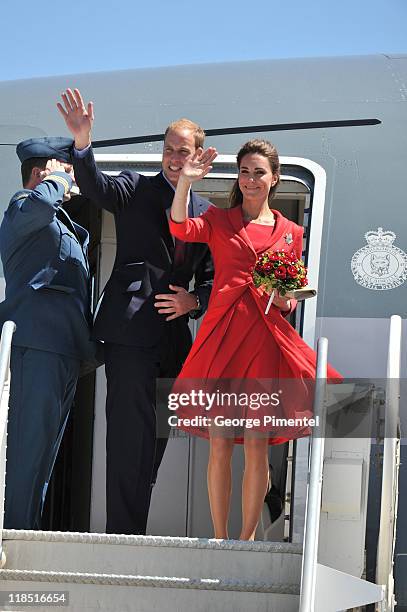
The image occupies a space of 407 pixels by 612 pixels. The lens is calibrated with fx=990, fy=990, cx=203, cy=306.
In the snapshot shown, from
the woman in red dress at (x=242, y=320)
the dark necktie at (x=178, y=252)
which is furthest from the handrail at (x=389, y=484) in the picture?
the dark necktie at (x=178, y=252)

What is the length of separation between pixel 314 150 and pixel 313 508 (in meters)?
2.00

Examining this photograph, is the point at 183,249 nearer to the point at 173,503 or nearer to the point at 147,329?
the point at 147,329

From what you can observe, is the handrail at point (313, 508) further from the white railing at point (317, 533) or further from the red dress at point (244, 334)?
the red dress at point (244, 334)

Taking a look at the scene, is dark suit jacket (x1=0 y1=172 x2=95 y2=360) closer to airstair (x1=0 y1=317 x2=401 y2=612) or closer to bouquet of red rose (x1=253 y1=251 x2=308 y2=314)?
airstair (x1=0 y1=317 x2=401 y2=612)

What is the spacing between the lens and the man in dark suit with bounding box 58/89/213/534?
4422 millimetres

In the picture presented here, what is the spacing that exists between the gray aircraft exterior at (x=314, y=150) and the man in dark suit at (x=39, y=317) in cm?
55

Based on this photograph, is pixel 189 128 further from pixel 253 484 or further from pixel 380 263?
pixel 253 484

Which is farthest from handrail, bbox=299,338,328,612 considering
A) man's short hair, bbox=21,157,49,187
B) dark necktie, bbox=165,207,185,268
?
man's short hair, bbox=21,157,49,187

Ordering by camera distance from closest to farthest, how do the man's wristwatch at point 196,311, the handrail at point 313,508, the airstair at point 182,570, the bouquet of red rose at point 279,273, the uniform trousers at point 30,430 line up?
the handrail at point 313,508 < the airstair at point 182,570 < the bouquet of red rose at point 279,273 < the uniform trousers at point 30,430 < the man's wristwatch at point 196,311

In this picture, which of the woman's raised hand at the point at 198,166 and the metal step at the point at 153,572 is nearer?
the metal step at the point at 153,572

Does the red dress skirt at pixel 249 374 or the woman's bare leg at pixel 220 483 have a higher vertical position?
the red dress skirt at pixel 249 374

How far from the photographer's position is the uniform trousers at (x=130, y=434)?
442 centimetres

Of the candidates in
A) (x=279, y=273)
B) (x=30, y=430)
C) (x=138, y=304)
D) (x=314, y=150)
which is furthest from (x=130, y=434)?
(x=314, y=150)

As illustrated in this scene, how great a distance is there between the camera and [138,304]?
455 cm
